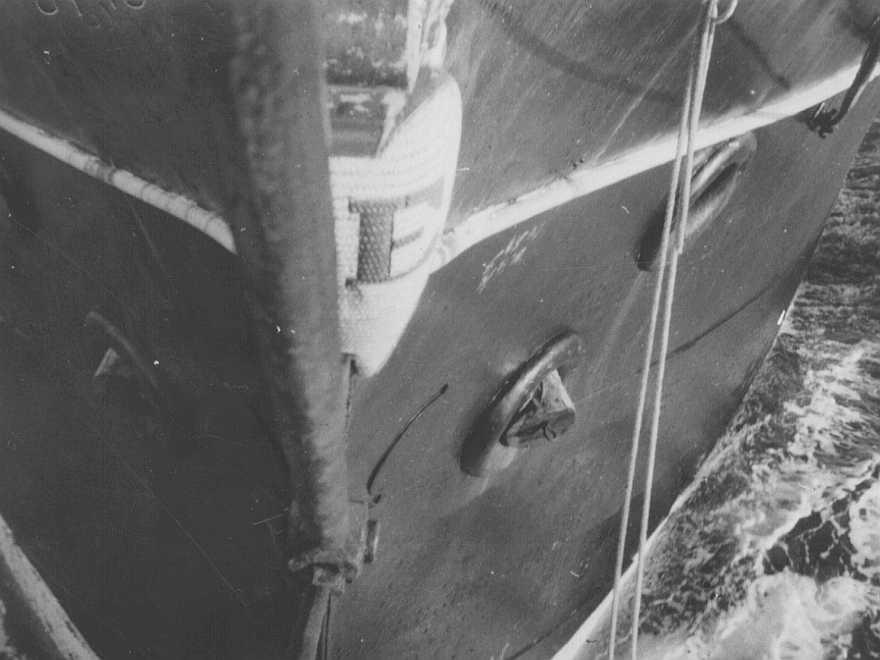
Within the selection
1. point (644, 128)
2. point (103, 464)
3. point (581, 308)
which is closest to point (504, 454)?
point (581, 308)

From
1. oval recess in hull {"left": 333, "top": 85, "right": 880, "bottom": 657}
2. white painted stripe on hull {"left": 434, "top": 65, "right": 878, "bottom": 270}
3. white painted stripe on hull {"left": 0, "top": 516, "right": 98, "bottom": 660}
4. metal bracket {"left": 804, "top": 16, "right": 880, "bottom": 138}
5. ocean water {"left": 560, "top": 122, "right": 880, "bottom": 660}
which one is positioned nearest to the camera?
white painted stripe on hull {"left": 434, "top": 65, "right": 878, "bottom": 270}

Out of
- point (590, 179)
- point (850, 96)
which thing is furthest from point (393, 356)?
point (850, 96)

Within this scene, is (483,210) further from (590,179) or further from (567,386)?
(567,386)

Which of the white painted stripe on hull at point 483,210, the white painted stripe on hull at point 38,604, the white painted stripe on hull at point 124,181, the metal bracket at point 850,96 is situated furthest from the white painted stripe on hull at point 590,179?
the white painted stripe on hull at point 38,604

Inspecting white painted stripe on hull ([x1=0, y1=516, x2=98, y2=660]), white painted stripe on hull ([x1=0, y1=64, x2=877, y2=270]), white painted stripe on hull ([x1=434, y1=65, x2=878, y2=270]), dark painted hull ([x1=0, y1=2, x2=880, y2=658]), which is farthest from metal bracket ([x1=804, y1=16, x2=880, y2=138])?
white painted stripe on hull ([x1=0, y1=516, x2=98, y2=660])

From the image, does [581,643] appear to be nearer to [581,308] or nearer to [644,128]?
[581,308]

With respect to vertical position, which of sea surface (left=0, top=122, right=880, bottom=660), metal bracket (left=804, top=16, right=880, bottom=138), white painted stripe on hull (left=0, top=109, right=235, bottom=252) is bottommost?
sea surface (left=0, top=122, right=880, bottom=660)

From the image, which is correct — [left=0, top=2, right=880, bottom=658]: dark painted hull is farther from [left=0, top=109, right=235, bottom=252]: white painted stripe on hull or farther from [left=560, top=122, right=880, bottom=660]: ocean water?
[left=560, top=122, right=880, bottom=660]: ocean water

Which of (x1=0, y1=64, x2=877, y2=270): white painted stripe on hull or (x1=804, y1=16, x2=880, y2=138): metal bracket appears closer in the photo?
(x1=0, y1=64, x2=877, y2=270): white painted stripe on hull
